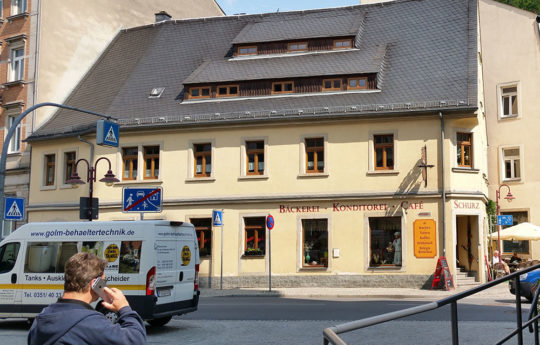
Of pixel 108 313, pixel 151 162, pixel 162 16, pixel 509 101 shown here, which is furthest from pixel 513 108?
pixel 108 313

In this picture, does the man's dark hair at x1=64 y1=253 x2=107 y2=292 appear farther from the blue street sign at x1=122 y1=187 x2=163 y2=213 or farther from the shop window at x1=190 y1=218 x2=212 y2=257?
the shop window at x1=190 y1=218 x2=212 y2=257

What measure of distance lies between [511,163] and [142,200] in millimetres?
24844

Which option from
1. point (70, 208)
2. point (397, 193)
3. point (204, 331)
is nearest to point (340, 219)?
point (397, 193)

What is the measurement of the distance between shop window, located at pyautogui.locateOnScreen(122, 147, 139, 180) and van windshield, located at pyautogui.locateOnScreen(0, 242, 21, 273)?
51.2 feet

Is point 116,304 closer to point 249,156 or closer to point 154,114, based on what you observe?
point 249,156

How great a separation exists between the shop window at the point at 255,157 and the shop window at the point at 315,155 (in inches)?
77.4

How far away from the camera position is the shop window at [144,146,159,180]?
30.1 metres

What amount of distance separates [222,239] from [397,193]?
7.31m

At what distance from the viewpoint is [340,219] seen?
27.5m

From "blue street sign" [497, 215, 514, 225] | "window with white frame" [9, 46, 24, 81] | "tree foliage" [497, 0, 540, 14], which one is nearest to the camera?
"blue street sign" [497, 215, 514, 225]

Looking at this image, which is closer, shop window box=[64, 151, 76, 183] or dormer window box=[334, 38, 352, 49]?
dormer window box=[334, 38, 352, 49]

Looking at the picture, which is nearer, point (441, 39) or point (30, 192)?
point (441, 39)

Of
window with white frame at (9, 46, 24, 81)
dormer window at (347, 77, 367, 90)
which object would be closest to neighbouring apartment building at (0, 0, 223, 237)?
window with white frame at (9, 46, 24, 81)

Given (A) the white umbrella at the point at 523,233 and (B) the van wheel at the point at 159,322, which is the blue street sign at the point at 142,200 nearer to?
(B) the van wheel at the point at 159,322
